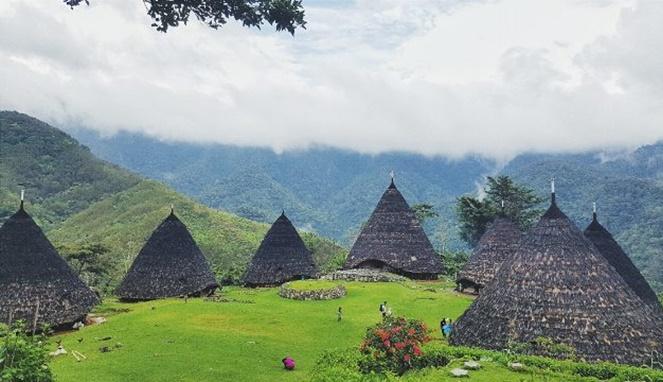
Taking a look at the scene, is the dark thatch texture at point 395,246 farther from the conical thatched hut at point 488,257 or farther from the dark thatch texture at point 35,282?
the dark thatch texture at point 35,282

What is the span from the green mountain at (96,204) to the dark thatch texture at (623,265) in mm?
38731

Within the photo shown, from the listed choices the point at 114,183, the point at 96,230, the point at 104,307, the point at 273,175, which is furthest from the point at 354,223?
the point at 104,307

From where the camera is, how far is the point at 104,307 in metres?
26.8

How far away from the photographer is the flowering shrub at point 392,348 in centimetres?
1366

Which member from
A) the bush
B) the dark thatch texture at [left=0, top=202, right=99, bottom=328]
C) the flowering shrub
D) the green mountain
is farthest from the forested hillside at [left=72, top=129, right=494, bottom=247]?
the bush

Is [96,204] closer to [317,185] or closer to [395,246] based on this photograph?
[395,246]

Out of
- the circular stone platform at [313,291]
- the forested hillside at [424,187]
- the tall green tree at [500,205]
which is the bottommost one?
the circular stone platform at [313,291]

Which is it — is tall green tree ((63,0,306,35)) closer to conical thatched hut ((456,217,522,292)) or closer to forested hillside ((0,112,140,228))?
conical thatched hut ((456,217,522,292))

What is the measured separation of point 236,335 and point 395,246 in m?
17.0

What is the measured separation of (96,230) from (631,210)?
69.4 meters

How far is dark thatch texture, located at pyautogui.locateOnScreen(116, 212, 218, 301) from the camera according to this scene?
1111 inches

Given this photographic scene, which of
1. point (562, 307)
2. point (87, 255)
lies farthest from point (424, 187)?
point (562, 307)

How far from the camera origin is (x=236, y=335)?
63.6ft

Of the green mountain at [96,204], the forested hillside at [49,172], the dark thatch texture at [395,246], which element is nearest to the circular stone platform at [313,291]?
the dark thatch texture at [395,246]
